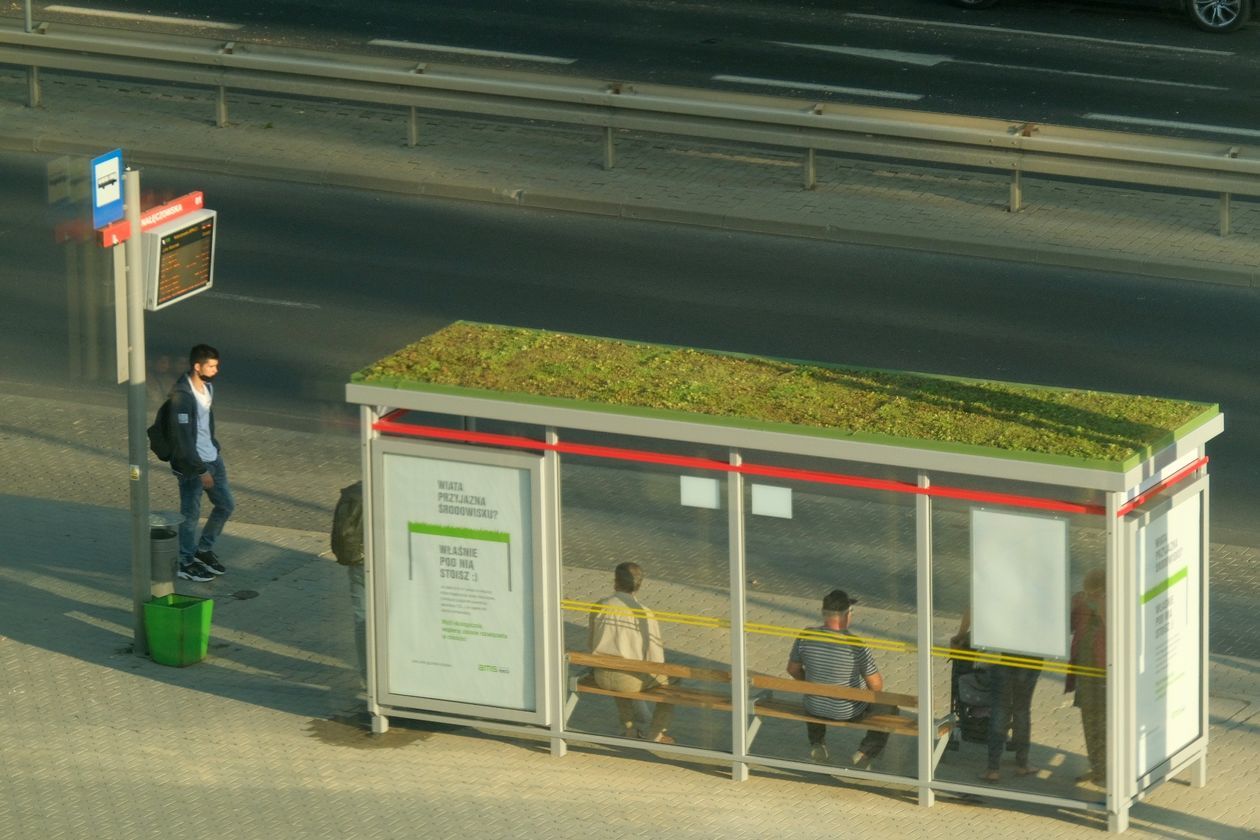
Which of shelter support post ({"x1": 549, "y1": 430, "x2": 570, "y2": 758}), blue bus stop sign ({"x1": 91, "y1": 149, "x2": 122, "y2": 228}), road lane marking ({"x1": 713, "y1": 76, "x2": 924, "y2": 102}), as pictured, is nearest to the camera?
shelter support post ({"x1": 549, "y1": 430, "x2": 570, "y2": 758})

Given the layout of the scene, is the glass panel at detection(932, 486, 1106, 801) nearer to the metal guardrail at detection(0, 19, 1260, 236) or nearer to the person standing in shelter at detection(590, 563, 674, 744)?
the person standing in shelter at detection(590, 563, 674, 744)

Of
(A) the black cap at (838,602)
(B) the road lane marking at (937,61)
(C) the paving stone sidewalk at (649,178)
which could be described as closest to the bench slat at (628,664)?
(A) the black cap at (838,602)

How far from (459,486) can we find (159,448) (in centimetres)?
322

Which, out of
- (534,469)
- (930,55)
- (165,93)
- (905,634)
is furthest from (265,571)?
(930,55)

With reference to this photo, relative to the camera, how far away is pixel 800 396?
12148 mm

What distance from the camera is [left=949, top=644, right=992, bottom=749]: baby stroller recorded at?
11906 mm

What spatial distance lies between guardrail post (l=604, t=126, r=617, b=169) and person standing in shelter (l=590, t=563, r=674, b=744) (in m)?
10.9

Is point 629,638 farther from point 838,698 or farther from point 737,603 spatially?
point 838,698

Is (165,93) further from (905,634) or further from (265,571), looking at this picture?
(905,634)

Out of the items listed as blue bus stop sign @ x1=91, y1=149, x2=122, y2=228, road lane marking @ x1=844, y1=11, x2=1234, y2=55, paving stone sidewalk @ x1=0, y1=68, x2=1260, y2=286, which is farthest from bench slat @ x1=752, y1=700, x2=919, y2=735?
road lane marking @ x1=844, y1=11, x2=1234, y2=55

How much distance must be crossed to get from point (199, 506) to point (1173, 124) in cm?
1238

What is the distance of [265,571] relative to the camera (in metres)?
15.1

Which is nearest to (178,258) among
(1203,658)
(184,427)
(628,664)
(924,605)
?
(184,427)

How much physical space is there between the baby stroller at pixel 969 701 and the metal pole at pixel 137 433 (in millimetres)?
4637
